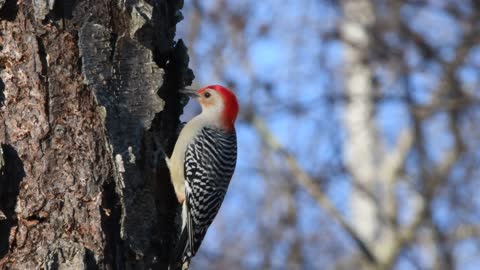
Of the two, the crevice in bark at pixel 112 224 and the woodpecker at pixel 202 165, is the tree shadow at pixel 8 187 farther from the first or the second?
the woodpecker at pixel 202 165

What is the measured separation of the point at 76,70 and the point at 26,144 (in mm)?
392

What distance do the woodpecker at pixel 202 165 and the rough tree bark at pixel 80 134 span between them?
0.42 meters

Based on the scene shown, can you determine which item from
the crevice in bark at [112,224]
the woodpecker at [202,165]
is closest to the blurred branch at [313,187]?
the woodpecker at [202,165]

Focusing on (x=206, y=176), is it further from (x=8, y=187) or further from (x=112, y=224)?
(x=8, y=187)

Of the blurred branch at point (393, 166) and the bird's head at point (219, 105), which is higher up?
the blurred branch at point (393, 166)

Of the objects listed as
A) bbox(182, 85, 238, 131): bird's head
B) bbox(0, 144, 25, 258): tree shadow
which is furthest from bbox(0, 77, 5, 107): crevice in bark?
bbox(182, 85, 238, 131): bird's head

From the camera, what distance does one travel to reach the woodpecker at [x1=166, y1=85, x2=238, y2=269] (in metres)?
4.69

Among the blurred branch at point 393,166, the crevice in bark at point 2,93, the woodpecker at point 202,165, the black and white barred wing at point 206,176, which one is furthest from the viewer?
the blurred branch at point 393,166

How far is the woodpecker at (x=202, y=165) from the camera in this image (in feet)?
15.4

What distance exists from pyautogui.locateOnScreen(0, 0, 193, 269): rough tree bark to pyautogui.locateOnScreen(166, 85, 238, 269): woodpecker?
0.42 meters

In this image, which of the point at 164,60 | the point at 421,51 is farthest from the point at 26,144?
the point at 421,51

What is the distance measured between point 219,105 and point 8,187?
2.41 m

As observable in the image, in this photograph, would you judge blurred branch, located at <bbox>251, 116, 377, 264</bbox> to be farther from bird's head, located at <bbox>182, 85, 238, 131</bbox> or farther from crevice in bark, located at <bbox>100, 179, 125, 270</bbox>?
crevice in bark, located at <bbox>100, 179, 125, 270</bbox>

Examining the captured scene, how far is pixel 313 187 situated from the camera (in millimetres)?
11070
